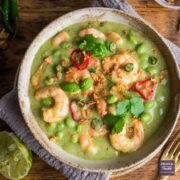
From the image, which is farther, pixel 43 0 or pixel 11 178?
pixel 43 0

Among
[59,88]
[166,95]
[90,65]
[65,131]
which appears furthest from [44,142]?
[166,95]

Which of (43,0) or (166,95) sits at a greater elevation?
(43,0)

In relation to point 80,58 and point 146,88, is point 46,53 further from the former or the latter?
point 146,88

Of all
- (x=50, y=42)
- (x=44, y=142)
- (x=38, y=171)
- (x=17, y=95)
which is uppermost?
(x=50, y=42)

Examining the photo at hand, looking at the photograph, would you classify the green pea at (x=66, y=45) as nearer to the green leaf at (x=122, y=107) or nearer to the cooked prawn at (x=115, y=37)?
the cooked prawn at (x=115, y=37)

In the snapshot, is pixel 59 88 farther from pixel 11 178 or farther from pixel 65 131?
pixel 11 178

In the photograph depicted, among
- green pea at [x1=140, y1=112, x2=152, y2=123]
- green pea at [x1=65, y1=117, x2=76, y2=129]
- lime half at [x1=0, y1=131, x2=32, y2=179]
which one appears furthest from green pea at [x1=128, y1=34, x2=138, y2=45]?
lime half at [x1=0, y1=131, x2=32, y2=179]

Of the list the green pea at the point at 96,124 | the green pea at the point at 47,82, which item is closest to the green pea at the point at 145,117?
the green pea at the point at 96,124
